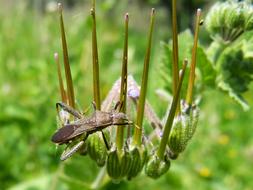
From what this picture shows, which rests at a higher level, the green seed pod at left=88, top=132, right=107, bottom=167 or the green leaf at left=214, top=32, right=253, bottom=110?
the green leaf at left=214, top=32, right=253, bottom=110

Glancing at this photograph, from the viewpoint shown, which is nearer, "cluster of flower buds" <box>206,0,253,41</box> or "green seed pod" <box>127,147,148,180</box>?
"green seed pod" <box>127,147,148,180</box>

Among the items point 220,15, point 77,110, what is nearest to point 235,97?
point 220,15

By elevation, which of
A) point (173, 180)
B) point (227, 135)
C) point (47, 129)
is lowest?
point (227, 135)

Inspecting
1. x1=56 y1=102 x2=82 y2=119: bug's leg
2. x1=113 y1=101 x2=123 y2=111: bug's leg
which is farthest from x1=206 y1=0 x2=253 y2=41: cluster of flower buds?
x1=56 y1=102 x2=82 y2=119: bug's leg

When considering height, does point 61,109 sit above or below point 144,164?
above

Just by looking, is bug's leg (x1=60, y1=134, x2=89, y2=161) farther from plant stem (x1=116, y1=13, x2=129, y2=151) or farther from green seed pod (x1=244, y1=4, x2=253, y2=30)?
green seed pod (x1=244, y1=4, x2=253, y2=30)

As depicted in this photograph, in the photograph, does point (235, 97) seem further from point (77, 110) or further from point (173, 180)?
point (173, 180)

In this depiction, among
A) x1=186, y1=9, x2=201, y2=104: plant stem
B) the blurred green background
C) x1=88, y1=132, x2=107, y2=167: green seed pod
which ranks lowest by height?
Answer: the blurred green background
